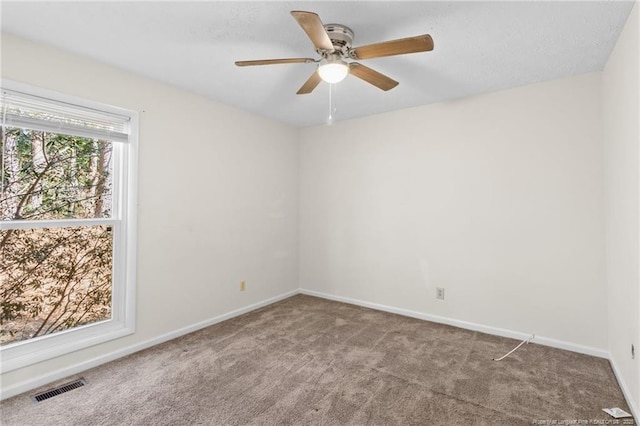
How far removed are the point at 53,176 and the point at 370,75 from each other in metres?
2.51

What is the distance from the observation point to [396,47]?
1.73 m

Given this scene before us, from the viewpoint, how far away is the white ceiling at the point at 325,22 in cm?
182

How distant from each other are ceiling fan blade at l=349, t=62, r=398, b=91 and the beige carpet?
220 cm

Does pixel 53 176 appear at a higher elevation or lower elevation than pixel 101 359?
higher

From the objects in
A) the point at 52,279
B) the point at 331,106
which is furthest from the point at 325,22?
the point at 52,279

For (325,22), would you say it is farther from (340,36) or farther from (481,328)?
(481,328)

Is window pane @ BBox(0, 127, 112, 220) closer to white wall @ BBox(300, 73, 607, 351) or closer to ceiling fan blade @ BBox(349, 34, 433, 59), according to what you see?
ceiling fan blade @ BBox(349, 34, 433, 59)

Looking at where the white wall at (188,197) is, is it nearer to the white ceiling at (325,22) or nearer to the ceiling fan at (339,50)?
the white ceiling at (325,22)

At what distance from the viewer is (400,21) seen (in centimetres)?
192

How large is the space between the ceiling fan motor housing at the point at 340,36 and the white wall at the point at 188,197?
6.03ft

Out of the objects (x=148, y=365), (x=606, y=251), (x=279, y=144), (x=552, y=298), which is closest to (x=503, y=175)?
(x=606, y=251)

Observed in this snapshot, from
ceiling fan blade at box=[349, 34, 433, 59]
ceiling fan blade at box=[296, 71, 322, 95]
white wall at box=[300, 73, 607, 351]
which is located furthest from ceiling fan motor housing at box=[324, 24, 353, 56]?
white wall at box=[300, 73, 607, 351]

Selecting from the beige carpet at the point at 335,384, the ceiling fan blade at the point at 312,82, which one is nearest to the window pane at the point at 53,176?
the beige carpet at the point at 335,384

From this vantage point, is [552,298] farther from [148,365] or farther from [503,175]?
[148,365]
